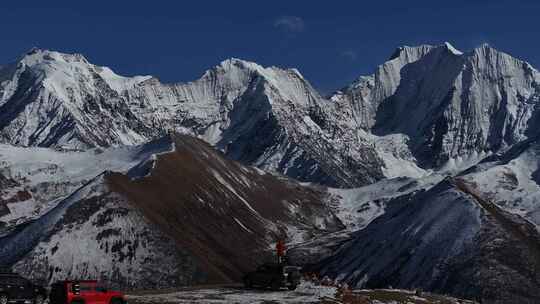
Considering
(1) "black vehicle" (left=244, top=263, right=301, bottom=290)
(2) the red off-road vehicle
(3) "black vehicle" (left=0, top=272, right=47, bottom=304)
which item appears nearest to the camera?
(2) the red off-road vehicle

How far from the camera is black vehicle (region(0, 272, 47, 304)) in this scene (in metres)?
72.1

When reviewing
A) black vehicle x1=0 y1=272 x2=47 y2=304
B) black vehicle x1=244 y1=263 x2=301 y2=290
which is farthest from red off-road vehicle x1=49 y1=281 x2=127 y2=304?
black vehicle x1=244 y1=263 x2=301 y2=290

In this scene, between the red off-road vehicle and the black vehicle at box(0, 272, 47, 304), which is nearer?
the red off-road vehicle

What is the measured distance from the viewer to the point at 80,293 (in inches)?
2630

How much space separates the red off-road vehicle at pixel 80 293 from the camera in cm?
6644

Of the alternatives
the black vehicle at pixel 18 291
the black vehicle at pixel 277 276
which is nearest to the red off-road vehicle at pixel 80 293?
the black vehicle at pixel 18 291

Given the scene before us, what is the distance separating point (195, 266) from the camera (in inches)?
7662

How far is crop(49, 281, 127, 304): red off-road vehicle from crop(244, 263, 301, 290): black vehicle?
20.3m

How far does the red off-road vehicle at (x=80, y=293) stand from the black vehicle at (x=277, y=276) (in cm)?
2031

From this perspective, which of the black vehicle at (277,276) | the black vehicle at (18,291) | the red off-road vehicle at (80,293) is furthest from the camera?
the black vehicle at (277,276)

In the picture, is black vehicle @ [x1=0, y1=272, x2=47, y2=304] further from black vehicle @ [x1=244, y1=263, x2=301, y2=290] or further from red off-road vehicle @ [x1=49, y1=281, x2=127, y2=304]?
black vehicle @ [x1=244, y1=263, x2=301, y2=290]

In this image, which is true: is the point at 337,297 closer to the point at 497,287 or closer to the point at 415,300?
the point at 415,300

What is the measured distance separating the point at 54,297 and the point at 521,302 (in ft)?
428

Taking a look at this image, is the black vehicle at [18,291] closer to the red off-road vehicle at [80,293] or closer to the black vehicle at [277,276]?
the red off-road vehicle at [80,293]
